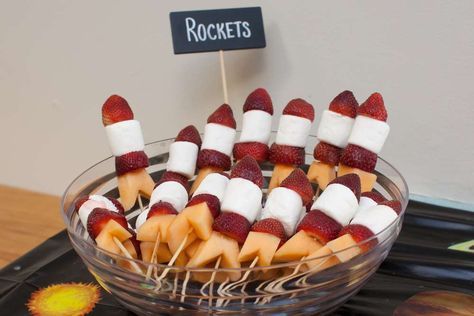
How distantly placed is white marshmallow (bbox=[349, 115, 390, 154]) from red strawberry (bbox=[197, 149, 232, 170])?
203 mm

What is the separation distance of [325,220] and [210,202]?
0.47ft

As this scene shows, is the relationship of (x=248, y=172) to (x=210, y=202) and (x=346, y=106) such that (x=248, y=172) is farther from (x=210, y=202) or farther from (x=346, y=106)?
(x=346, y=106)

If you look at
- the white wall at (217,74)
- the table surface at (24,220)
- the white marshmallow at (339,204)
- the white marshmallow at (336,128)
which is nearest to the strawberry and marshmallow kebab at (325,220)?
the white marshmallow at (339,204)

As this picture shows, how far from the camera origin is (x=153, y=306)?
68cm

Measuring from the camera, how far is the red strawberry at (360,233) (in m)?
0.66

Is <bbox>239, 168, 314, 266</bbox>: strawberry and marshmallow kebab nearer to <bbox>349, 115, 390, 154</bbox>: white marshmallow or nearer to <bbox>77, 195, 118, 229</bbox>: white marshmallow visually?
<bbox>349, 115, 390, 154</bbox>: white marshmallow

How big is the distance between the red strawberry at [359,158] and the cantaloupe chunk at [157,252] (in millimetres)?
Result: 273

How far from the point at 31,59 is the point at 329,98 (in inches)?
29.5

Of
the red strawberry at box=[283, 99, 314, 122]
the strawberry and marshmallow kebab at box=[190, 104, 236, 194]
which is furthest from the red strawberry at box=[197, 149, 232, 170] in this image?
the red strawberry at box=[283, 99, 314, 122]

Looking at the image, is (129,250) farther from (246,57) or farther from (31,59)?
(31,59)

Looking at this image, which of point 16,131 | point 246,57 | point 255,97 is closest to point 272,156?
point 255,97

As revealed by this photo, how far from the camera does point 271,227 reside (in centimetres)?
69

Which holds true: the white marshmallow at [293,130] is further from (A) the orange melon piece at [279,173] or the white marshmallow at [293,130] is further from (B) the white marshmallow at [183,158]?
(B) the white marshmallow at [183,158]

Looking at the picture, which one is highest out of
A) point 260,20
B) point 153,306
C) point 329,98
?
point 260,20
